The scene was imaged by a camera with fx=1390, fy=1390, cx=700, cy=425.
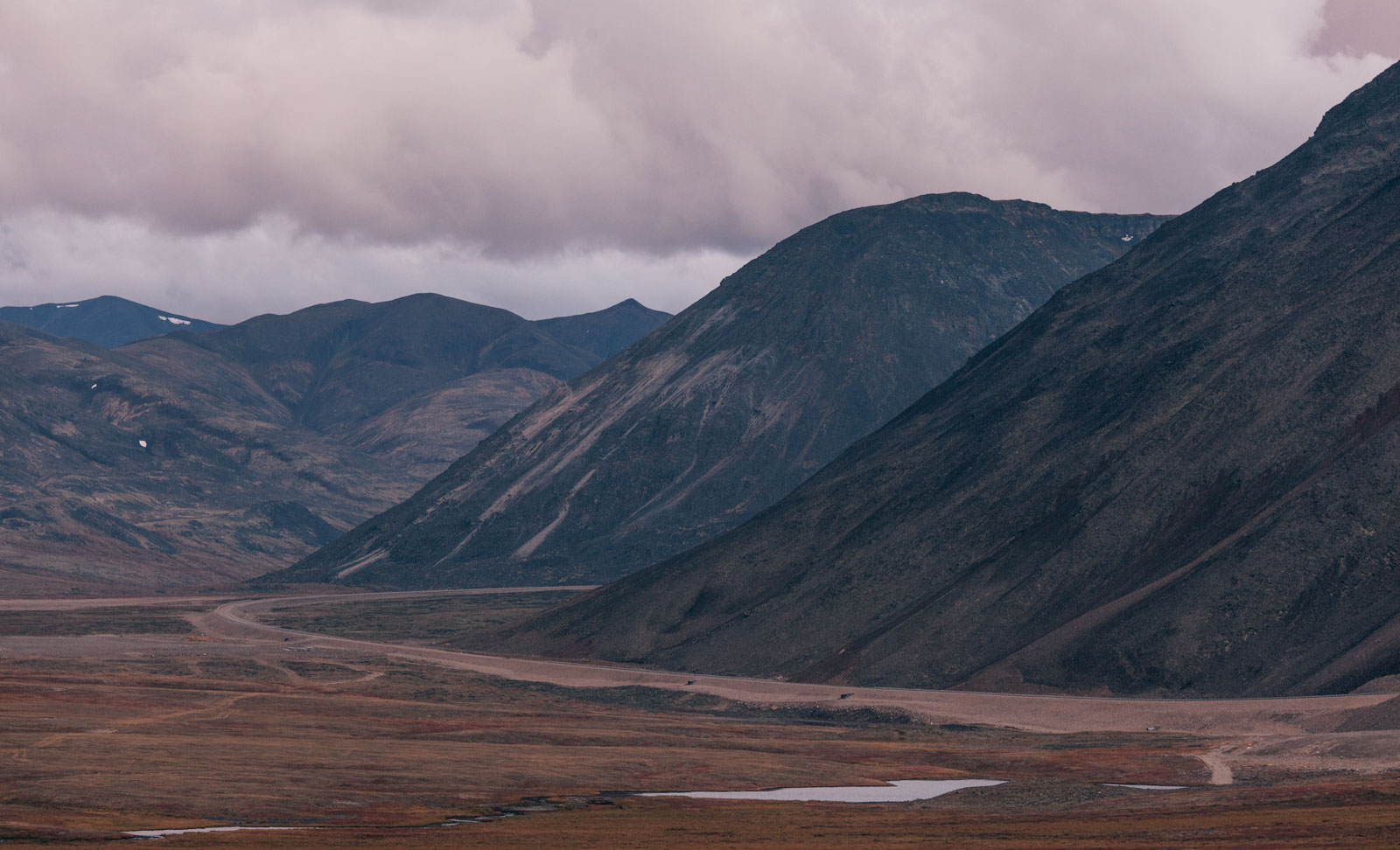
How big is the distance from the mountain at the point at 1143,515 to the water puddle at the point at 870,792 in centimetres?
3527

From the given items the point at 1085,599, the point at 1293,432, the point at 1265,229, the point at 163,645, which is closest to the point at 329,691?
the point at 163,645

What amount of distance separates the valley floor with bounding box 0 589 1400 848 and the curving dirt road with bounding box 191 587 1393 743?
34 cm

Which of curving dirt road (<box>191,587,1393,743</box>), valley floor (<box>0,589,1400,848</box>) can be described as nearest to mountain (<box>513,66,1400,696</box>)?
curving dirt road (<box>191,587,1393,743</box>)

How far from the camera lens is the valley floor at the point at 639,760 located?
65750 mm

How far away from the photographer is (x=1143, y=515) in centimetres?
14112

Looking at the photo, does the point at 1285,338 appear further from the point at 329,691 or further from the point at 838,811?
the point at 329,691

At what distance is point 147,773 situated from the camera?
8106 cm

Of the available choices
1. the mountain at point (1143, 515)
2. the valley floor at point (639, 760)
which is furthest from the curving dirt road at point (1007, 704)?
the mountain at point (1143, 515)

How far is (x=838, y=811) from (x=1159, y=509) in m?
76.3

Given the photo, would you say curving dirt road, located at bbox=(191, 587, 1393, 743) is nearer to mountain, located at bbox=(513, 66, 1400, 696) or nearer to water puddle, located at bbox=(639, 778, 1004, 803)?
mountain, located at bbox=(513, 66, 1400, 696)

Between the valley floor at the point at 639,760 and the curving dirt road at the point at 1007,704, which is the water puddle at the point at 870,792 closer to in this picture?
the valley floor at the point at 639,760

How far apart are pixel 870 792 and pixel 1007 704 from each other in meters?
34.4

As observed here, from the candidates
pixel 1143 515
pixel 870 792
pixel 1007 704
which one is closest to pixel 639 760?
pixel 870 792

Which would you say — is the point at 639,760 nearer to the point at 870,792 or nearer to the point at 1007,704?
the point at 870,792
